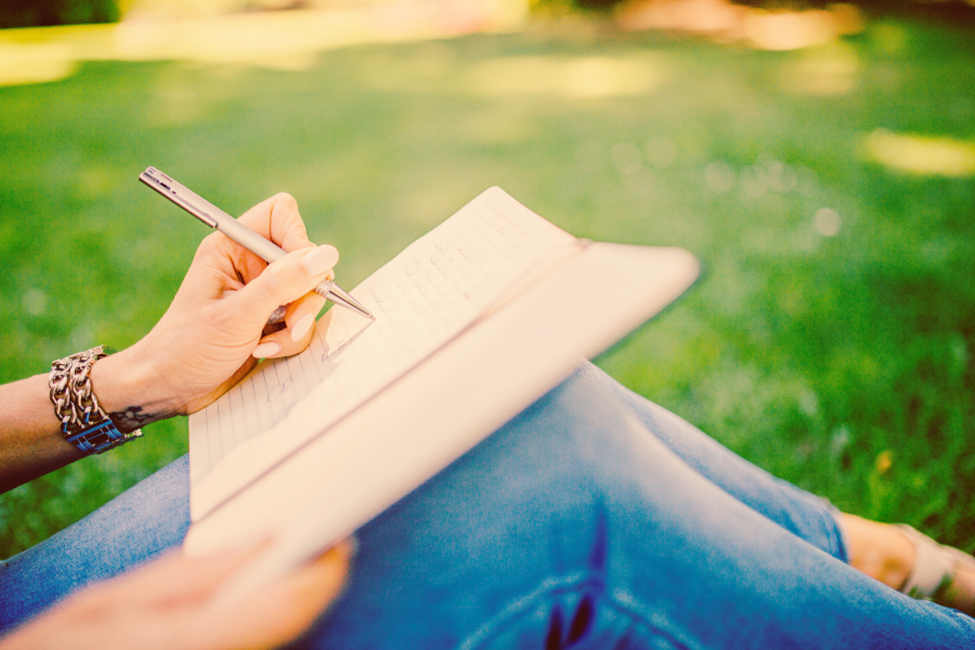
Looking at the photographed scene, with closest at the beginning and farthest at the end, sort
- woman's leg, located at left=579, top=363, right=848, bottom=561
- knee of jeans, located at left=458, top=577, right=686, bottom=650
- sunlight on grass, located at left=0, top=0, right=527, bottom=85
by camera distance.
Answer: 1. knee of jeans, located at left=458, top=577, right=686, bottom=650
2. woman's leg, located at left=579, top=363, right=848, bottom=561
3. sunlight on grass, located at left=0, top=0, right=527, bottom=85

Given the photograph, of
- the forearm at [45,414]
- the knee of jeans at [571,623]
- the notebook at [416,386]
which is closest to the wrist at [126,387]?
the forearm at [45,414]

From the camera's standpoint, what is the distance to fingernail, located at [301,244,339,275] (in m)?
0.85

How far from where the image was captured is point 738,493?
93 centimetres

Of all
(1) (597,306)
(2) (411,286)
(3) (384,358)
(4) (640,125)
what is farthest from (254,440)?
→ (4) (640,125)

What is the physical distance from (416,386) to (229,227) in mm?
533

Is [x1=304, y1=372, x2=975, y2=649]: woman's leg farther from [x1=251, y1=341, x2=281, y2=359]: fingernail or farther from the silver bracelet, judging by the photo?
the silver bracelet

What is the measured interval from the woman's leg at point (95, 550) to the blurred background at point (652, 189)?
64 cm

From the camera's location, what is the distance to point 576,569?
2.10 ft

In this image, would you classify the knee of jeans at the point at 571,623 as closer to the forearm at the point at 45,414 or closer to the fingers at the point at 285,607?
the fingers at the point at 285,607

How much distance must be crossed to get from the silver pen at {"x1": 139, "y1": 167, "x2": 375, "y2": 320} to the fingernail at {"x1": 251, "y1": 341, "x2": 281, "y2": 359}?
4.5 inches

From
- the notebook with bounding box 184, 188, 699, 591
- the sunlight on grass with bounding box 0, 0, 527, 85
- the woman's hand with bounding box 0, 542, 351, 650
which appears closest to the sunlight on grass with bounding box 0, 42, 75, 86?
the sunlight on grass with bounding box 0, 0, 527, 85

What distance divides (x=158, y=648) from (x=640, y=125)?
13.6 ft

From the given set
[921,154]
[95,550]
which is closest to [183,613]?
[95,550]

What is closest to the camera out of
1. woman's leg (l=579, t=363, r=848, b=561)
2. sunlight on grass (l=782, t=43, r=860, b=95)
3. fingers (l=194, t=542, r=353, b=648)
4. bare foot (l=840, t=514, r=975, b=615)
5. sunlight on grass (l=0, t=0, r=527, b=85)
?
fingers (l=194, t=542, r=353, b=648)
